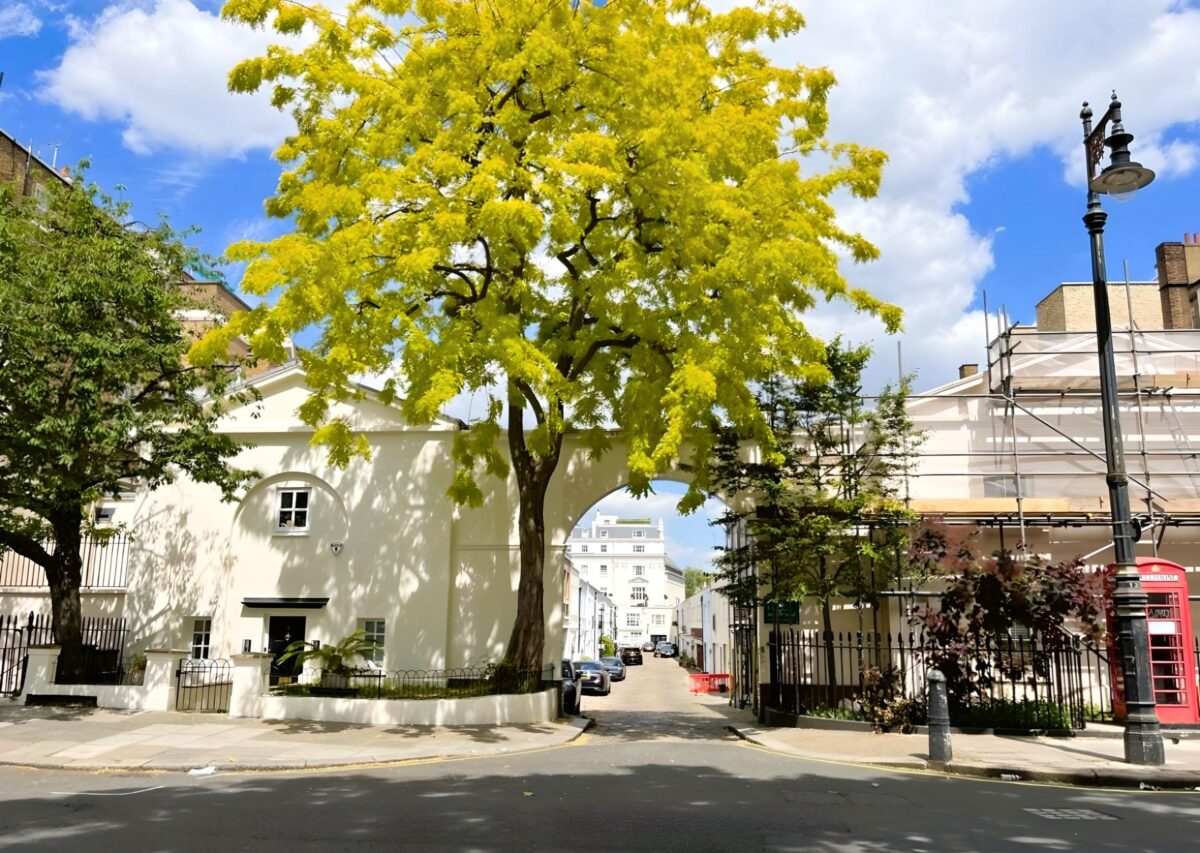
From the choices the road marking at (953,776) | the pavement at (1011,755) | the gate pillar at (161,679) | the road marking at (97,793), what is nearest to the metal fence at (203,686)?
the gate pillar at (161,679)

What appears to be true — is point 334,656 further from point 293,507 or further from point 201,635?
point 201,635

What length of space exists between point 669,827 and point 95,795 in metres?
6.23

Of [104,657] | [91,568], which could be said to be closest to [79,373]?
[104,657]

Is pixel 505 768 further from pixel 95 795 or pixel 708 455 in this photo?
pixel 708 455

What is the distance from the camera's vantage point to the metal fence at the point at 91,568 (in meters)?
23.6

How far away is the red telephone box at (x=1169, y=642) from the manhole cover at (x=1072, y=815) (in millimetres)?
7505

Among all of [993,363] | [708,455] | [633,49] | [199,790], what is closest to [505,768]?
[199,790]

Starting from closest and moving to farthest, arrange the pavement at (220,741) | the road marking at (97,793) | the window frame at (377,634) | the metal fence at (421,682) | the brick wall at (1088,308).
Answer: the road marking at (97,793) < the pavement at (220,741) < the metal fence at (421,682) < the window frame at (377,634) < the brick wall at (1088,308)

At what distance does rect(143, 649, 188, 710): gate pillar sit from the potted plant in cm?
243

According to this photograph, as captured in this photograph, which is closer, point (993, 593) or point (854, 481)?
point (993, 593)

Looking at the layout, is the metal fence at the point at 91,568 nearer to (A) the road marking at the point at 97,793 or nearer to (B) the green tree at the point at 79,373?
(B) the green tree at the point at 79,373

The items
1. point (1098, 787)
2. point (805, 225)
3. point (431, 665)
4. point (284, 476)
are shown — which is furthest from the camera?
point (284, 476)

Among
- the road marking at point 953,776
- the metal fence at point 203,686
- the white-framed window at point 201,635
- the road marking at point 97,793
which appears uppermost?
the white-framed window at point 201,635

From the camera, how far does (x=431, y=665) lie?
2103 cm
